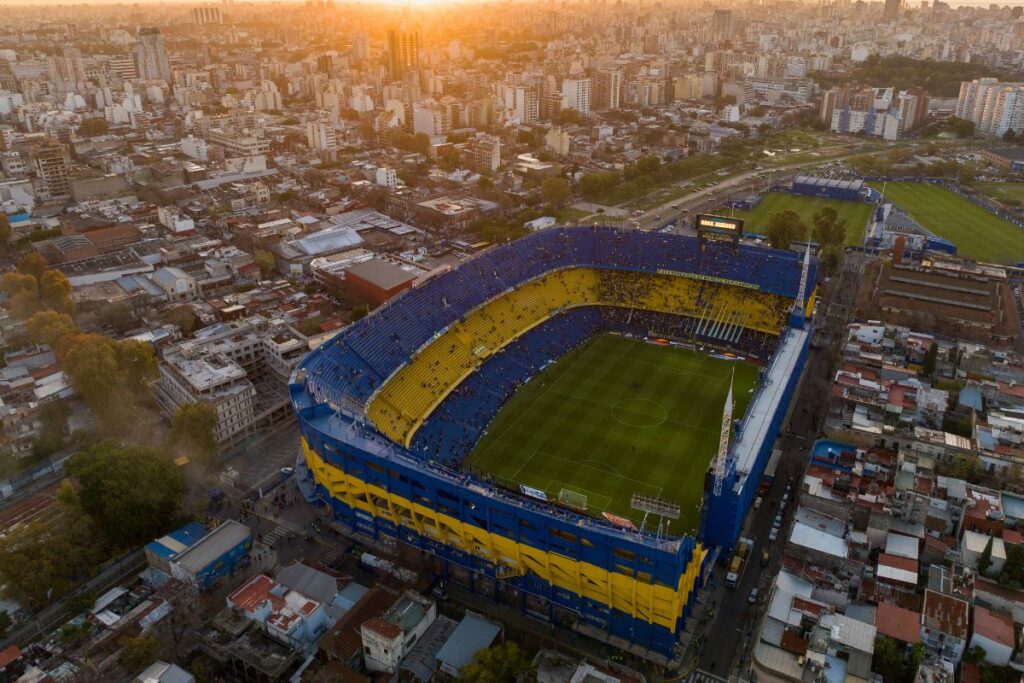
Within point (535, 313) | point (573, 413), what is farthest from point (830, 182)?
point (573, 413)

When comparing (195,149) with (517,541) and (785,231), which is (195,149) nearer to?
(785,231)

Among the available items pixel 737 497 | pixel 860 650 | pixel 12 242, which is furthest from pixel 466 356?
pixel 12 242

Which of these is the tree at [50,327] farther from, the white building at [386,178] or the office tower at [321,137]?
the office tower at [321,137]

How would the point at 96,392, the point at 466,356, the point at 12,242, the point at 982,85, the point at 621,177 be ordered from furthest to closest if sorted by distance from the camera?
1. the point at 982,85
2. the point at 621,177
3. the point at 12,242
4. the point at 466,356
5. the point at 96,392

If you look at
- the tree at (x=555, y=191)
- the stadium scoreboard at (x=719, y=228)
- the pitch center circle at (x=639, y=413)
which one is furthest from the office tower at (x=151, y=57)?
the pitch center circle at (x=639, y=413)

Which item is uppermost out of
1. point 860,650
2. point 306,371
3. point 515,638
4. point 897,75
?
point 897,75

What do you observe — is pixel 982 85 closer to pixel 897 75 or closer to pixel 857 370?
pixel 897 75
